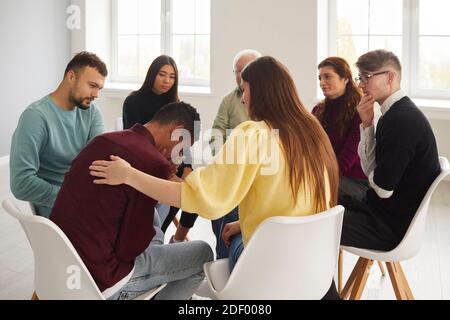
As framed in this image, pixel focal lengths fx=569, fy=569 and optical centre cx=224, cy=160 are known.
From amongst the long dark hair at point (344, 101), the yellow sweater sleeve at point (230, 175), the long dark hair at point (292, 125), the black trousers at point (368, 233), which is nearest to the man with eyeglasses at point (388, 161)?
the black trousers at point (368, 233)

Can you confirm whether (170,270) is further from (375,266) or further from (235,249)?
(375,266)

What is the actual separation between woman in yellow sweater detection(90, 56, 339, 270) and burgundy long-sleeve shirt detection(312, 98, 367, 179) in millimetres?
1000

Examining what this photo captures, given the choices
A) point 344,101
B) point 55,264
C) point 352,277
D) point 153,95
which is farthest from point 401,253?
point 153,95

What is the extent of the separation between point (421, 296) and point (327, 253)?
121 cm

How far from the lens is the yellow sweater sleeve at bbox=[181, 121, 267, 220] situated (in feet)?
5.30

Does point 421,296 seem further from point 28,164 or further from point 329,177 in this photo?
point 28,164

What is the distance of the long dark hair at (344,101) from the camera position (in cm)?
279

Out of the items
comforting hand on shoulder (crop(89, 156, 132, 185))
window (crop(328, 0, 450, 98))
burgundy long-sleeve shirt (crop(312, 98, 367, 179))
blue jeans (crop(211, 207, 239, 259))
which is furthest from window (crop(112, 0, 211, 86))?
comforting hand on shoulder (crop(89, 156, 132, 185))

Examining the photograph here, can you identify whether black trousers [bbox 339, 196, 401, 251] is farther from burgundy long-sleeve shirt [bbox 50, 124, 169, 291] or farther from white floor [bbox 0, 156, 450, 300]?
burgundy long-sleeve shirt [bbox 50, 124, 169, 291]

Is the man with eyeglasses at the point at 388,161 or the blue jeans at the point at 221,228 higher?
the man with eyeglasses at the point at 388,161

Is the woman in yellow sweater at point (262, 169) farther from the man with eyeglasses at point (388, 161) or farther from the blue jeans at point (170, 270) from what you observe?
the man with eyeglasses at point (388, 161)

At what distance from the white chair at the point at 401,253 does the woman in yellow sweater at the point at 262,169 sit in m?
0.48

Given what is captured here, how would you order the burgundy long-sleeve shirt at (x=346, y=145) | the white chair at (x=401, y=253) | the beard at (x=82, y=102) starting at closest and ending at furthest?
1. the white chair at (x=401, y=253)
2. the beard at (x=82, y=102)
3. the burgundy long-sleeve shirt at (x=346, y=145)

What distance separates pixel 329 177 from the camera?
69.4 inches
